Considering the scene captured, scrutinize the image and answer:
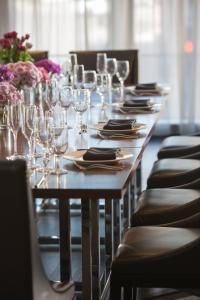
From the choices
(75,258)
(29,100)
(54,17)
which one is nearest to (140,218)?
(29,100)

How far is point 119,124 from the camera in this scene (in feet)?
10.1

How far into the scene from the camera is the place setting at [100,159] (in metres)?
2.34

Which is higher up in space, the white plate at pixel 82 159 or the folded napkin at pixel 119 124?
the folded napkin at pixel 119 124

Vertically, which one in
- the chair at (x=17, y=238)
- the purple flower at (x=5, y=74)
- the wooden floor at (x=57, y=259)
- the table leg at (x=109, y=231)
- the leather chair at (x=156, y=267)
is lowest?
the wooden floor at (x=57, y=259)

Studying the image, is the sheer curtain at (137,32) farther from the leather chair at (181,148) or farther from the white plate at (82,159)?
the white plate at (82,159)

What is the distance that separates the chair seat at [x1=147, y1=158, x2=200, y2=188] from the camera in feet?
10.8

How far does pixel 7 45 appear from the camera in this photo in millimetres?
3887

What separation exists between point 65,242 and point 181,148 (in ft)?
4.42

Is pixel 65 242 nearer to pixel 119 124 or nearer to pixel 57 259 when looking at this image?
pixel 119 124

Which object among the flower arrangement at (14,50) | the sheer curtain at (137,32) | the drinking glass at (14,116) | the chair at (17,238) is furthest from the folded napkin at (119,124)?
the sheer curtain at (137,32)

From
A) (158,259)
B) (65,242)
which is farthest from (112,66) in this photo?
(158,259)

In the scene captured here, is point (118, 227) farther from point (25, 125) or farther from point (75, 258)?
point (25, 125)

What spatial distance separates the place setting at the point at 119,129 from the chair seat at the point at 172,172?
0.33 m

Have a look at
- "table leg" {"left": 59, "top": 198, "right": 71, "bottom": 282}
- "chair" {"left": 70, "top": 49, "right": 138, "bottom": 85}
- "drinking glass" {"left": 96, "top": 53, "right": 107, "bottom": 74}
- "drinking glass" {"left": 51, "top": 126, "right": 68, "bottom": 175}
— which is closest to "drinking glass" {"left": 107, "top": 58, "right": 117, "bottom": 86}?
"drinking glass" {"left": 96, "top": 53, "right": 107, "bottom": 74}
